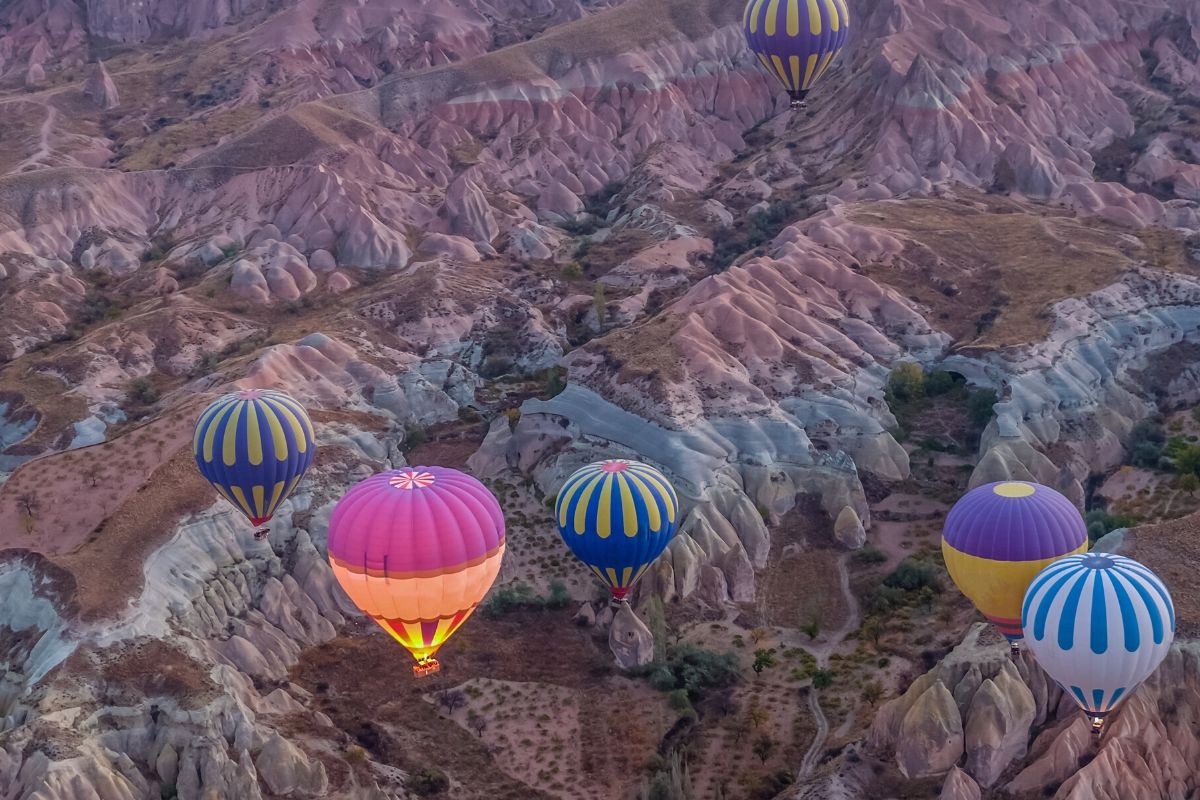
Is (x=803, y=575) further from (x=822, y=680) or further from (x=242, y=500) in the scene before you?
(x=242, y=500)

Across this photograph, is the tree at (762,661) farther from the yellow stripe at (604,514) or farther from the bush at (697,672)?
the yellow stripe at (604,514)

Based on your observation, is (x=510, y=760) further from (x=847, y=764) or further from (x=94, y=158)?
(x=94, y=158)

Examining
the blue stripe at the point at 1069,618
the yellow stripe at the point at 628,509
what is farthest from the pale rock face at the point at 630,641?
the blue stripe at the point at 1069,618

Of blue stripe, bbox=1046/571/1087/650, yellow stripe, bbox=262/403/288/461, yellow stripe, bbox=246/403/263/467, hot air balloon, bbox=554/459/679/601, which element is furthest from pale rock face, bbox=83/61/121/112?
blue stripe, bbox=1046/571/1087/650

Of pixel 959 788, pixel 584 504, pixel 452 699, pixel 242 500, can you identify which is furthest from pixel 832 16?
pixel 959 788

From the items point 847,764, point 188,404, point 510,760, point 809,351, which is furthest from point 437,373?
point 847,764

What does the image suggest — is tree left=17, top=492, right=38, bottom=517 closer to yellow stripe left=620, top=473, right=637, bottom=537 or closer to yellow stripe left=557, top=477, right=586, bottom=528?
yellow stripe left=557, top=477, right=586, bottom=528

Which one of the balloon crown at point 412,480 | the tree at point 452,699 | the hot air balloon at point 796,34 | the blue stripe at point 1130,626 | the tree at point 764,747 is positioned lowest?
the tree at point 452,699
